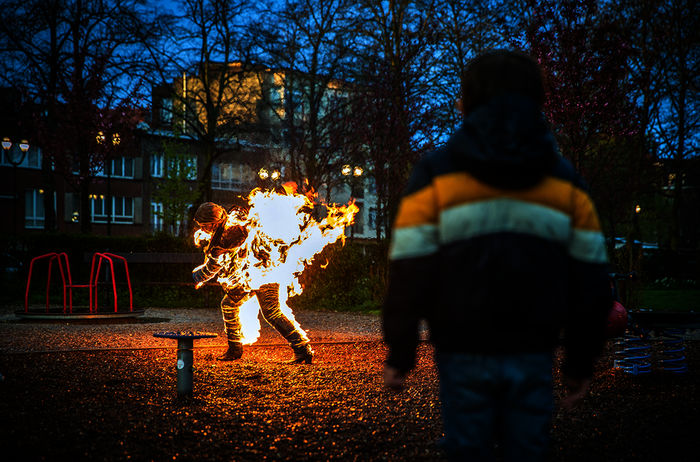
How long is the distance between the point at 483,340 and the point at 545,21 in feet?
41.6

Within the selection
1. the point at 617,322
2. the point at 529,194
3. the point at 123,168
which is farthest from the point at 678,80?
the point at 123,168

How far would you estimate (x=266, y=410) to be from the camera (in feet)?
19.1

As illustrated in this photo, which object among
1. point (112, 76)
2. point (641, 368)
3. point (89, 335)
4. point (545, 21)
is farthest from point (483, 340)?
point (112, 76)

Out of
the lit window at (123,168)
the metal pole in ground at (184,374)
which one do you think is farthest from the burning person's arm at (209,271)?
the lit window at (123,168)

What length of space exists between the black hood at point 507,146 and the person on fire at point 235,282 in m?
5.88

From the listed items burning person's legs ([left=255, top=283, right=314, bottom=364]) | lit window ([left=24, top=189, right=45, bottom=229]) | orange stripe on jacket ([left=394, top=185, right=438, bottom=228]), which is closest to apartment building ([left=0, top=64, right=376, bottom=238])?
lit window ([left=24, top=189, right=45, bottom=229])

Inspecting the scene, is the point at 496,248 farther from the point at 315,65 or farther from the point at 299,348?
the point at 315,65

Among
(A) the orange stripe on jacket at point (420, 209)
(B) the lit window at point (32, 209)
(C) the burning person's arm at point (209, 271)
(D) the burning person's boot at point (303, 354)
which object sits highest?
(B) the lit window at point (32, 209)

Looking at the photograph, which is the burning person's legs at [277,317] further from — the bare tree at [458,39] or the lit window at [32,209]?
the lit window at [32,209]

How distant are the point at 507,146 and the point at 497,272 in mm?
432

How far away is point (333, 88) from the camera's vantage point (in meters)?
27.5

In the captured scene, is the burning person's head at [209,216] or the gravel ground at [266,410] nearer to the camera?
the gravel ground at [266,410]

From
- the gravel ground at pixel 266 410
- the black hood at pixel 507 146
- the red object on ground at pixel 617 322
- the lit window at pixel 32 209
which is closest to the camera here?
the black hood at pixel 507 146

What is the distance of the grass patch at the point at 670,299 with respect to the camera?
16703mm
